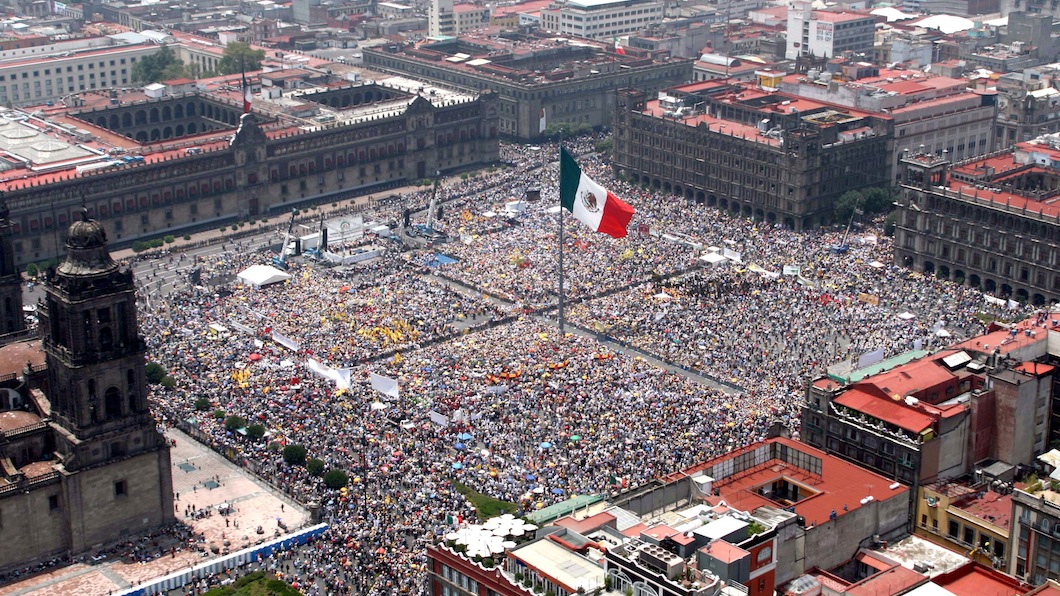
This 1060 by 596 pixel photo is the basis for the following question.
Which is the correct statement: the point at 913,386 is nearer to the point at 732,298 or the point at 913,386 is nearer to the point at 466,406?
the point at 466,406

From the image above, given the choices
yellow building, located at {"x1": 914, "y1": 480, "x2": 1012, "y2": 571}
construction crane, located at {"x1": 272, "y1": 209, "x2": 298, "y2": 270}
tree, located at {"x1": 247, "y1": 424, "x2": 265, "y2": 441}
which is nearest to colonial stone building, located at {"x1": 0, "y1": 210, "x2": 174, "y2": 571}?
tree, located at {"x1": 247, "y1": 424, "x2": 265, "y2": 441}

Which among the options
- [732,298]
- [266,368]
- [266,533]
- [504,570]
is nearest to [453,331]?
[266,368]

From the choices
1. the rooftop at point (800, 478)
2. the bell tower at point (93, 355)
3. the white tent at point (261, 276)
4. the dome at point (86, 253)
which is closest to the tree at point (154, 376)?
the bell tower at point (93, 355)

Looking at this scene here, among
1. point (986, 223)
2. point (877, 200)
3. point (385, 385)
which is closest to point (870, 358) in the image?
point (385, 385)

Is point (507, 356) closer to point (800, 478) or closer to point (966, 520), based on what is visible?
point (800, 478)

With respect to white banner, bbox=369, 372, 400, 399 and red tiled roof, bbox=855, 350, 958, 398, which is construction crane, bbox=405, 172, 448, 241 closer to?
white banner, bbox=369, 372, 400, 399
